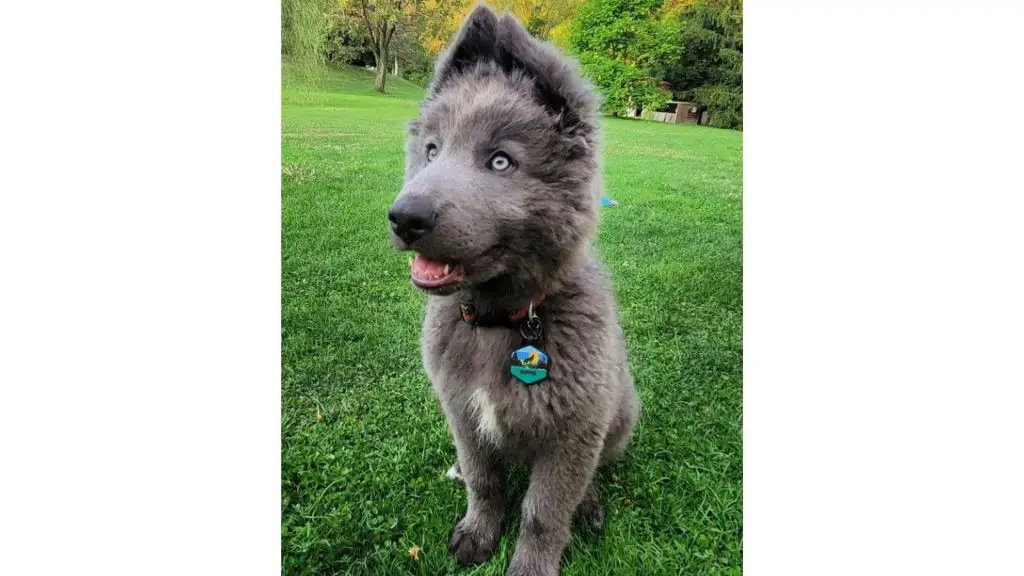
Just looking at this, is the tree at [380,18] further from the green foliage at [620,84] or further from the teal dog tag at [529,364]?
the teal dog tag at [529,364]

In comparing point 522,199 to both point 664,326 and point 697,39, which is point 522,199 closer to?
point 664,326

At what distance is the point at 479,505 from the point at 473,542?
12cm

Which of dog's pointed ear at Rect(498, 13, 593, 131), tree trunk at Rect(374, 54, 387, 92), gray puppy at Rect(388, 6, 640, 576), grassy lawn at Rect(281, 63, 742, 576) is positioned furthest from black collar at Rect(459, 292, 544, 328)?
tree trunk at Rect(374, 54, 387, 92)

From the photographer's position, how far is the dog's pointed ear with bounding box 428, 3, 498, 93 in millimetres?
1787

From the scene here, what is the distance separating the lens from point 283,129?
2271 millimetres

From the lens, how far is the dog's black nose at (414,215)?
5.08 ft

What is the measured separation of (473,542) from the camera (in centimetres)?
211

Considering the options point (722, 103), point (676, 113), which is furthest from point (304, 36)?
point (722, 103)

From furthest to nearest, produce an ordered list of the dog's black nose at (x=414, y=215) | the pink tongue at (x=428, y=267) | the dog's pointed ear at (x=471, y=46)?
the dog's pointed ear at (x=471, y=46)
the pink tongue at (x=428, y=267)
the dog's black nose at (x=414, y=215)

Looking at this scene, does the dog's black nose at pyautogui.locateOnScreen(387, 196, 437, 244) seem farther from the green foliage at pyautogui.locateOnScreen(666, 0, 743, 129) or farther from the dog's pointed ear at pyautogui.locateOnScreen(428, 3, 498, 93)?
the green foliage at pyautogui.locateOnScreen(666, 0, 743, 129)

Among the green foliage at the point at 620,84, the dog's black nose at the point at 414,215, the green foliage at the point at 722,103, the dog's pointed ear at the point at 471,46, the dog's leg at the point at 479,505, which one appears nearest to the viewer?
the dog's black nose at the point at 414,215

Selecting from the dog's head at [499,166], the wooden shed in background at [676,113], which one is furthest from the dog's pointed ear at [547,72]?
the wooden shed in background at [676,113]

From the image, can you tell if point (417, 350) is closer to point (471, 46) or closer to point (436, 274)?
point (436, 274)
